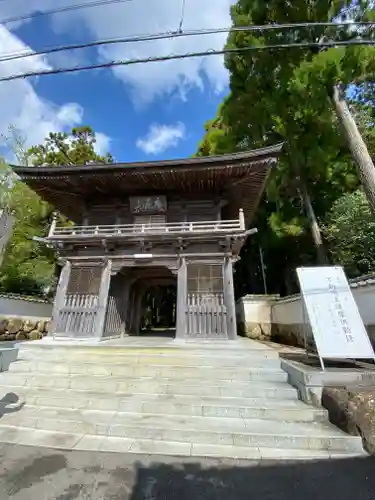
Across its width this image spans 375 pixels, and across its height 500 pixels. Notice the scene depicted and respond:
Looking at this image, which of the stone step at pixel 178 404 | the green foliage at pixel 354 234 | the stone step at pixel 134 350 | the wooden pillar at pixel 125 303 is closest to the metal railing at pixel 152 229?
the wooden pillar at pixel 125 303

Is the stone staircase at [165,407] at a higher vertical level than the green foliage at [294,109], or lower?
lower

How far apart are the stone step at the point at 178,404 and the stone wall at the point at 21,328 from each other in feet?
26.5

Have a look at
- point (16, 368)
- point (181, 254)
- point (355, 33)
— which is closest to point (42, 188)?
point (181, 254)

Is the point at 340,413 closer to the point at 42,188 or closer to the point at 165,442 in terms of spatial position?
the point at 165,442

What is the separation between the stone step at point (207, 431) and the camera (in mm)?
3207

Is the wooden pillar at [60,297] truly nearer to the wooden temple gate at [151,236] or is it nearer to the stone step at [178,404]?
the wooden temple gate at [151,236]

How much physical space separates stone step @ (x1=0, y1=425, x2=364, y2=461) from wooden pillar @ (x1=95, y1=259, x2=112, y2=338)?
5375mm

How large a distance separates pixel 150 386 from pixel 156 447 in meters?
1.60

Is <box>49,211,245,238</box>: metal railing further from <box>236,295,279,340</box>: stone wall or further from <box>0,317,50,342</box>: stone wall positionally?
<box>0,317,50,342</box>: stone wall

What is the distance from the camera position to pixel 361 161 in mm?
8234

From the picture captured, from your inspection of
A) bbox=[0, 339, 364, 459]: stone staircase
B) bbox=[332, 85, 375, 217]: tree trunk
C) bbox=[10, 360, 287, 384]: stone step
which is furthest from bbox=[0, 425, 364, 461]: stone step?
bbox=[332, 85, 375, 217]: tree trunk

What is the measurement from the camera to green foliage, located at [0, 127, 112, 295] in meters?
14.6

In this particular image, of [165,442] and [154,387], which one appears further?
[154,387]

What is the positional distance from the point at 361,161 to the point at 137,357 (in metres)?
9.10
